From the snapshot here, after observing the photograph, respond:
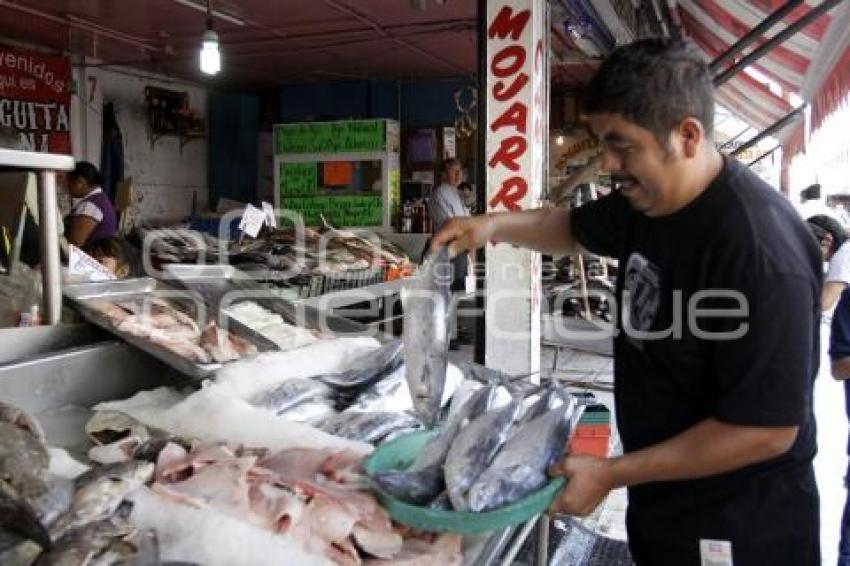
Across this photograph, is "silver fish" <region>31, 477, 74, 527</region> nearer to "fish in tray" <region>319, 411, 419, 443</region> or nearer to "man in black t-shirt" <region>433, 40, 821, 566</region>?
"fish in tray" <region>319, 411, 419, 443</region>

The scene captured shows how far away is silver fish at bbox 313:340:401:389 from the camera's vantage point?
292 centimetres

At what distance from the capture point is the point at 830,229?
15.9ft

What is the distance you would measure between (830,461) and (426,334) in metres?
4.70

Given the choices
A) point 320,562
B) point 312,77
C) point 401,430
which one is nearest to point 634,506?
point 401,430

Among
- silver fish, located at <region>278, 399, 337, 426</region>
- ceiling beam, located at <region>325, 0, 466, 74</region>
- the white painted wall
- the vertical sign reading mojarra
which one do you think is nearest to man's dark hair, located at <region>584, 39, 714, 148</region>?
silver fish, located at <region>278, 399, 337, 426</region>

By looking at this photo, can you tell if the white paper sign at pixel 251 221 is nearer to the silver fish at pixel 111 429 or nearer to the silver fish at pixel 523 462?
the silver fish at pixel 111 429

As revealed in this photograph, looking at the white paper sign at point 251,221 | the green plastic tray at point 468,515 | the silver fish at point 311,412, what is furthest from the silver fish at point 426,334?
the white paper sign at point 251,221

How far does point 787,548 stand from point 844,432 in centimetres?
508

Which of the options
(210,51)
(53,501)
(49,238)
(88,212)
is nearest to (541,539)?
(53,501)

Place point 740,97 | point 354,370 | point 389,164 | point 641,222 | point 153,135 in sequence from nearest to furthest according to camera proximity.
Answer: point 641,222, point 354,370, point 389,164, point 153,135, point 740,97

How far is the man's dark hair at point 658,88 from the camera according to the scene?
1751 mm

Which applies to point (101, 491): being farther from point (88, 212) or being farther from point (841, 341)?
point (88, 212)

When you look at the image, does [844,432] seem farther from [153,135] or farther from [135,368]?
[153,135]

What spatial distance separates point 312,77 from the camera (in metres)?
14.5
